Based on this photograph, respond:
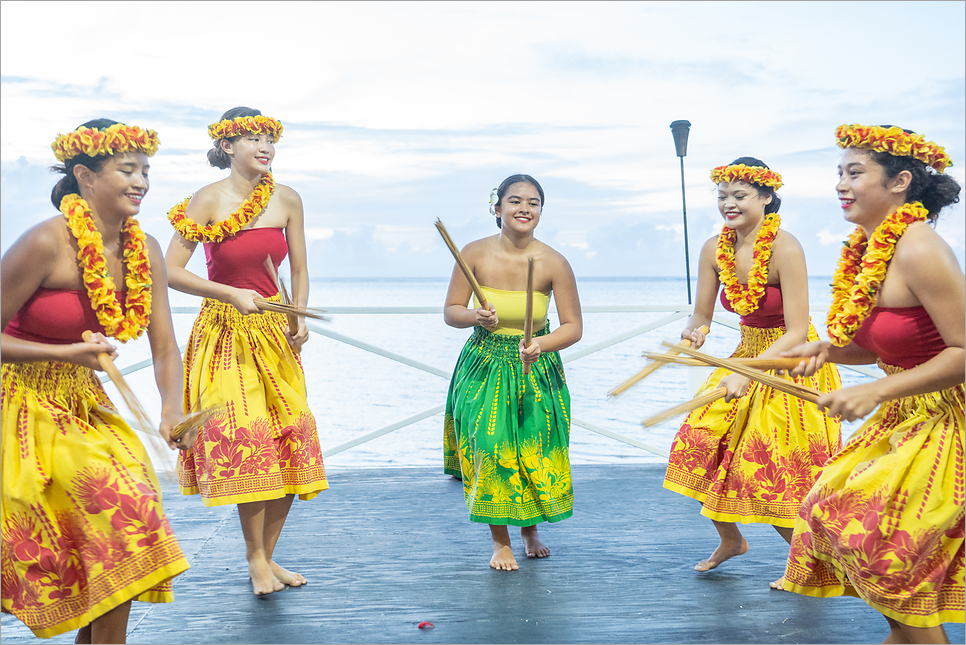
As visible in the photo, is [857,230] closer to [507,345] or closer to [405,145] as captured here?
[507,345]

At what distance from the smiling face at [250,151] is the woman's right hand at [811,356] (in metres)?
1.78

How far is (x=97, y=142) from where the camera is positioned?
1905mm

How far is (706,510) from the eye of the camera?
2.75m

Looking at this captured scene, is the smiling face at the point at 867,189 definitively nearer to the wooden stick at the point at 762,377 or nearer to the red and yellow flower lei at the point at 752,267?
the wooden stick at the point at 762,377

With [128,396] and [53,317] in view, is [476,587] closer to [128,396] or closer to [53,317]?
[128,396]

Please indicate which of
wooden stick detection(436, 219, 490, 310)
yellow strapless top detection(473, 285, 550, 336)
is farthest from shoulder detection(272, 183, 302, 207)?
yellow strapless top detection(473, 285, 550, 336)

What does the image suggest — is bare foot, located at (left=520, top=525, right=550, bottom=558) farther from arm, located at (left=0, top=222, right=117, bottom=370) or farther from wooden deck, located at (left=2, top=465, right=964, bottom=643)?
arm, located at (left=0, top=222, right=117, bottom=370)

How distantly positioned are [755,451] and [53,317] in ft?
6.60

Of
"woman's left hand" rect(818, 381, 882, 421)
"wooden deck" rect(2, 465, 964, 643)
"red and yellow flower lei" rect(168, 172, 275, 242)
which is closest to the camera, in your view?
"woman's left hand" rect(818, 381, 882, 421)

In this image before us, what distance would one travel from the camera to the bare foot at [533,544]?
9.87 feet

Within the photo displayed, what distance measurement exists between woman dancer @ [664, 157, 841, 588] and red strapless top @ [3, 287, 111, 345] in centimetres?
176

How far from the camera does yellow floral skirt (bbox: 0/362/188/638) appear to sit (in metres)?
1.79

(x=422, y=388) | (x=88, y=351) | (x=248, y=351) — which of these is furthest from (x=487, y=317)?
(x=422, y=388)

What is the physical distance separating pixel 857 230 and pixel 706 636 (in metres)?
1.12
